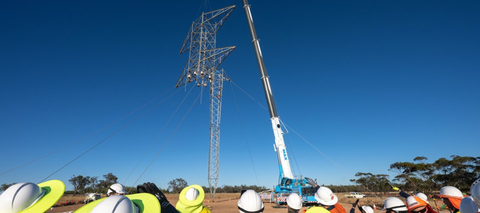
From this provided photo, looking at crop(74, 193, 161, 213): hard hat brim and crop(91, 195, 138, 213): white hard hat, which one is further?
crop(74, 193, 161, 213): hard hat brim

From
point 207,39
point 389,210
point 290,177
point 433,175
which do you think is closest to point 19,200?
point 389,210

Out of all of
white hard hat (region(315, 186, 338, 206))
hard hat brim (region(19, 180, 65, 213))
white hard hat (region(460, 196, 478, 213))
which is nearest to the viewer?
Result: hard hat brim (region(19, 180, 65, 213))

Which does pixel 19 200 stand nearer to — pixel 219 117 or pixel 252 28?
pixel 252 28

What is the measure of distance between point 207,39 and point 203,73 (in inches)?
154

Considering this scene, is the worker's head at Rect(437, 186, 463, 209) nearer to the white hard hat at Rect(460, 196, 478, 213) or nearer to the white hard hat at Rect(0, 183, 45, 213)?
the white hard hat at Rect(460, 196, 478, 213)

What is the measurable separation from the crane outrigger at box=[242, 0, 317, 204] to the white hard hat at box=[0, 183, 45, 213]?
16.5m

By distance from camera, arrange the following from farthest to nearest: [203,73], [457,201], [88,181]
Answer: [88,181]
[203,73]
[457,201]

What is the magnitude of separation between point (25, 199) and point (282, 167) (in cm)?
1852

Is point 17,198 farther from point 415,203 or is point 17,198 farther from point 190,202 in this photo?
point 415,203

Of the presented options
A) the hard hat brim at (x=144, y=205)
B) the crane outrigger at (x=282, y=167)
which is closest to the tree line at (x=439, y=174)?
the crane outrigger at (x=282, y=167)

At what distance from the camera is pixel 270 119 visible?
2131 cm

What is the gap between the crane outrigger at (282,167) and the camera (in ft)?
60.8

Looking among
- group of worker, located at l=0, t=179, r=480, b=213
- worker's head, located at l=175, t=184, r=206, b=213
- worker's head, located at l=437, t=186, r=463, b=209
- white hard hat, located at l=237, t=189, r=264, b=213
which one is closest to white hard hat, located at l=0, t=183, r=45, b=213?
group of worker, located at l=0, t=179, r=480, b=213

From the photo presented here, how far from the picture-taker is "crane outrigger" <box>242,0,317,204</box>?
18.5 metres
